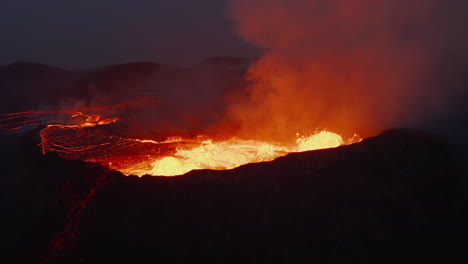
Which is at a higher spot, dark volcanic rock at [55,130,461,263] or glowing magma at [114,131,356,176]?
glowing magma at [114,131,356,176]

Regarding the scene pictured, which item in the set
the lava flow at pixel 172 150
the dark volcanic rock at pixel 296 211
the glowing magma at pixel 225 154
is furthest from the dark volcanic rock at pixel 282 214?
the lava flow at pixel 172 150

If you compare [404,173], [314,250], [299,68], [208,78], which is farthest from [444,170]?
[208,78]

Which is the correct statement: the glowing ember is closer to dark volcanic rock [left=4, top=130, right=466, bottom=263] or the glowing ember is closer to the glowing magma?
the glowing magma

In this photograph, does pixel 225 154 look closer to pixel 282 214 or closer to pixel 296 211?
pixel 282 214

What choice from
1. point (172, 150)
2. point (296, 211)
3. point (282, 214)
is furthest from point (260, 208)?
point (172, 150)

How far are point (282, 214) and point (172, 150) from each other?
11.1 ft

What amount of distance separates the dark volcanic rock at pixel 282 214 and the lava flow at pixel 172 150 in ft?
2.39

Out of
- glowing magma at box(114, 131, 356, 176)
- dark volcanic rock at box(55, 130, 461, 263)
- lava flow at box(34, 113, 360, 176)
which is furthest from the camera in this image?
lava flow at box(34, 113, 360, 176)

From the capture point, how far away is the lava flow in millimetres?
6137

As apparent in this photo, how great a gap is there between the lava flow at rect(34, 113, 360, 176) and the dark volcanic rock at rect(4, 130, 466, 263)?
73cm

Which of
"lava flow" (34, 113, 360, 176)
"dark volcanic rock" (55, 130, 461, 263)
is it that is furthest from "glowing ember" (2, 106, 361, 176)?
"dark volcanic rock" (55, 130, 461, 263)

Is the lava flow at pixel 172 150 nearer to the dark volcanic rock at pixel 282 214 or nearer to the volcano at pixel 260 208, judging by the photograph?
the volcano at pixel 260 208

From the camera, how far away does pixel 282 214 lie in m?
4.95

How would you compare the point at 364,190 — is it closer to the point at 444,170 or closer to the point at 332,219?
the point at 332,219
